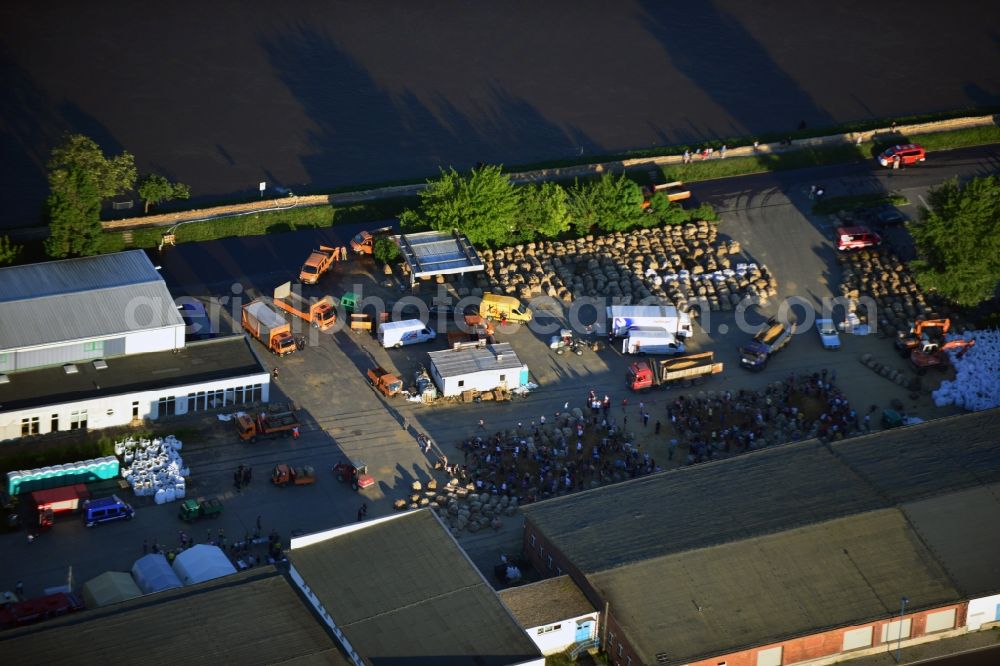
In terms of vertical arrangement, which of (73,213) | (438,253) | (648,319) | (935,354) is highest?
(73,213)

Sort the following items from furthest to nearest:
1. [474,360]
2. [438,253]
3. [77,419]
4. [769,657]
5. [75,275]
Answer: [438,253] < [75,275] < [474,360] < [77,419] < [769,657]

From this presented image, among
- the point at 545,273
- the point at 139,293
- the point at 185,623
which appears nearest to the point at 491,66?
the point at 545,273

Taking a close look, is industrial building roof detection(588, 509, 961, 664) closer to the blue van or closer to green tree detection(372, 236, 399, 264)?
the blue van

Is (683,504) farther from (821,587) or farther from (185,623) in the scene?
(185,623)

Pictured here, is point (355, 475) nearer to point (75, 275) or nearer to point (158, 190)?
point (75, 275)

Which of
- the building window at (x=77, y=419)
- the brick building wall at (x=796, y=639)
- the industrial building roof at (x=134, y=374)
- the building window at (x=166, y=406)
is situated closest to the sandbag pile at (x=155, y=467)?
the building window at (x=166, y=406)

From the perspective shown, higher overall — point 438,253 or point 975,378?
point 438,253

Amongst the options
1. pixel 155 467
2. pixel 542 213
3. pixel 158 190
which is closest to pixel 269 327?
pixel 155 467
